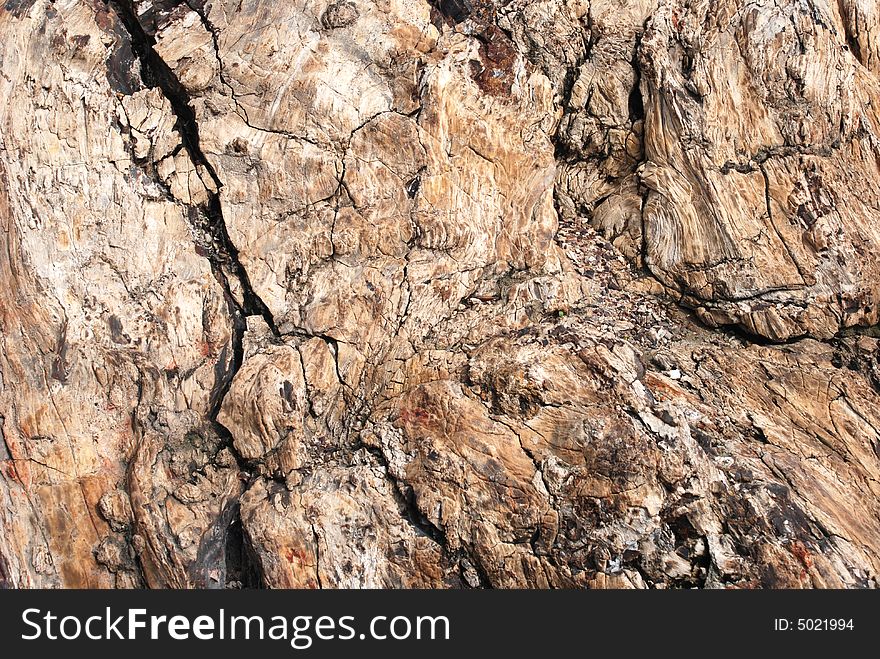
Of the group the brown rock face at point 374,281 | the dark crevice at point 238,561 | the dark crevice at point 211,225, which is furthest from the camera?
the dark crevice at point 211,225

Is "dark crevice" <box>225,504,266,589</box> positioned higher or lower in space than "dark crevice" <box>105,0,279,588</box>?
lower

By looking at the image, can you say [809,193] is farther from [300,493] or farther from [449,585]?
[300,493]

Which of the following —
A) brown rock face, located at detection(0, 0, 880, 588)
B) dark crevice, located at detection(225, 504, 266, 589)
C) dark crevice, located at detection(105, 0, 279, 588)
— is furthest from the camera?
dark crevice, located at detection(105, 0, 279, 588)

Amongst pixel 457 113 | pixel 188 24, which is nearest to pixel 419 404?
pixel 457 113

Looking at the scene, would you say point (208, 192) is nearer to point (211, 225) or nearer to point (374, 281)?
point (211, 225)

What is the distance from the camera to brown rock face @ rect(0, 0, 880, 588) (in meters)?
5.75

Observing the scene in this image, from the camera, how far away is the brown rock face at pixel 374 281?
5.75m

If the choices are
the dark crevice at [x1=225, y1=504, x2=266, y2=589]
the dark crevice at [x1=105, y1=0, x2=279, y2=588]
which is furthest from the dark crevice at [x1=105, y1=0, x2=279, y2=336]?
the dark crevice at [x1=225, y1=504, x2=266, y2=589]

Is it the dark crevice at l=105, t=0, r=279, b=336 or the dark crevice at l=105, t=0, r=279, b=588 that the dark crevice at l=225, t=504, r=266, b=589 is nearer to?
the dark crevice at l=105, t=0, r=279, b=588

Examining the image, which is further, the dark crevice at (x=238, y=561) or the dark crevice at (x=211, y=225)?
the dark crevice at (x=211, y=225)

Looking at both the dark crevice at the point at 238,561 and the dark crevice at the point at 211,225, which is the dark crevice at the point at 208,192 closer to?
the dark crevice at the point at 211,225

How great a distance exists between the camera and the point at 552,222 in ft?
22.1

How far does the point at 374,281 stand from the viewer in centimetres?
633

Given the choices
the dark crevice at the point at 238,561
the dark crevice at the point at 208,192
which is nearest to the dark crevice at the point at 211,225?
the dark crevice at the point at 208,192
